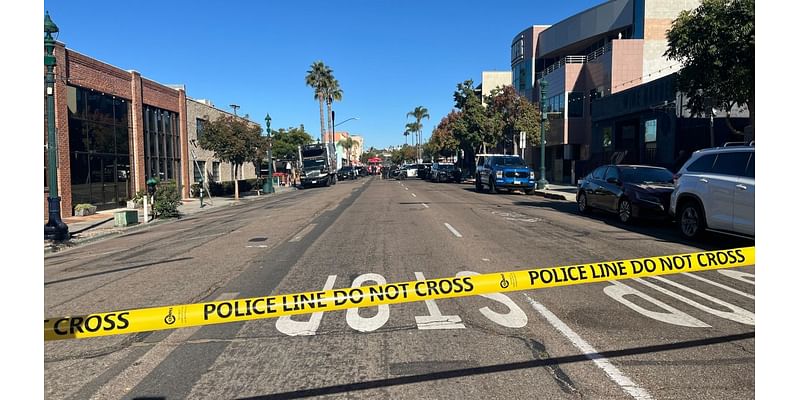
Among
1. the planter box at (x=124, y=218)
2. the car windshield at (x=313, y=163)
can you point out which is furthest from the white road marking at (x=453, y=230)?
the car windshield at (x=313, y=163)

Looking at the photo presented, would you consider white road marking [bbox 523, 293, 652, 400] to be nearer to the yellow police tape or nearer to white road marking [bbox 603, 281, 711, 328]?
the yellow police tape

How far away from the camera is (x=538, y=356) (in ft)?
14.9

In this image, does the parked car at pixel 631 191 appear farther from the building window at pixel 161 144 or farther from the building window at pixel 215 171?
the building window at pixel 215 171

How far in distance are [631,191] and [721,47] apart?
402 centimetres

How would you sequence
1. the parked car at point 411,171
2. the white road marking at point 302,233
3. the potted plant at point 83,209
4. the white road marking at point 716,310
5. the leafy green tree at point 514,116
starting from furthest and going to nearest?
1. the parked car at point 411,171
2. the leafy green tree at point 514,116
3. the potted plant at point 83,209
4. the white road marking at point 302,233
5. the white road marking at point 716,310

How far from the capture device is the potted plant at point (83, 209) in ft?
67.5

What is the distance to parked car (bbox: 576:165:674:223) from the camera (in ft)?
42.6

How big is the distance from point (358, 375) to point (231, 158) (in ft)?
90.3

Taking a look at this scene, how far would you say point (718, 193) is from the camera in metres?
9.71

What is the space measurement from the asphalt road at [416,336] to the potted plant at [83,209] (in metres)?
11.9

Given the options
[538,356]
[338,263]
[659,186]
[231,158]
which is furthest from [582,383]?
[231,158]

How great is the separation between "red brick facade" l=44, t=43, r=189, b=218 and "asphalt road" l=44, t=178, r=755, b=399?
12.1 meters

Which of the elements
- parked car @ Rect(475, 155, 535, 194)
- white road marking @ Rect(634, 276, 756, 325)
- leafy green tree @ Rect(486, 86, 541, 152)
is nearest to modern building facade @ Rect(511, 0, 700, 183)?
leafy green tree @ Rect(486, 86, 541, 152)

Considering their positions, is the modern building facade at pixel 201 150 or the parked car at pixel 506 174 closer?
the parked car at pixel 506 174
